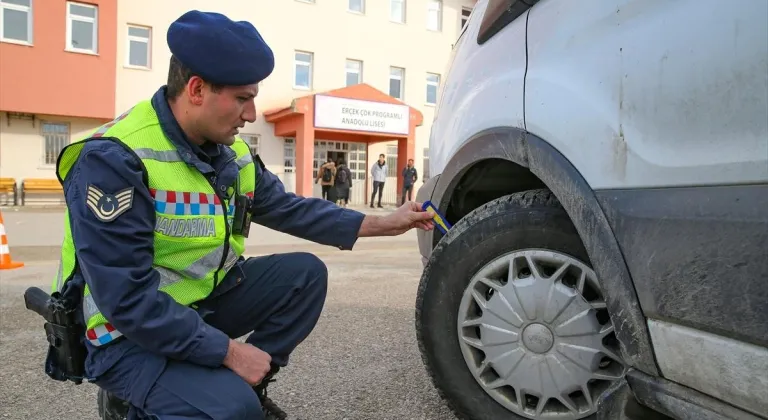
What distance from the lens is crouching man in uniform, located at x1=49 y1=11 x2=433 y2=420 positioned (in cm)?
147

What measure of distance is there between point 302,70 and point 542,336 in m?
19.4

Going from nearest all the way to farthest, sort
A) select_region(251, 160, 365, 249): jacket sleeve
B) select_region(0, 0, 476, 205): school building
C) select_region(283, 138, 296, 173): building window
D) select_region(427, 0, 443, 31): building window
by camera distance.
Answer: select_region(251, 160, 365, 249): jacket sleeve → select_region(0, 0, 476, 205): school building → select_region(283, 138, 296, 173): building window → select_region(427, 0, 443, 31): building window

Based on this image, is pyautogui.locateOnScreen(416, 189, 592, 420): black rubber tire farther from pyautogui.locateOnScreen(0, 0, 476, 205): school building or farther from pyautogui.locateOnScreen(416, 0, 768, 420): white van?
pyautogui.locateOnScreen(0, 0, 476, 205): school building

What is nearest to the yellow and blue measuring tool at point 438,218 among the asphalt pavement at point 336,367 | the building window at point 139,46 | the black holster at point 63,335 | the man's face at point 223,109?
the asphalt pavement at point 336,367

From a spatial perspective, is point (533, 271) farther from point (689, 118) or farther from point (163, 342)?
point (163, 342)

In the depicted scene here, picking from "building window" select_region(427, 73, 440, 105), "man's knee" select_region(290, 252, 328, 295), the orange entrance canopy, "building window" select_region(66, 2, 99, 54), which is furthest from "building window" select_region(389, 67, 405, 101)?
"man's knee" select_region(290, 252, 328, 295)

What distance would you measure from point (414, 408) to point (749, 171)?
1.64 m

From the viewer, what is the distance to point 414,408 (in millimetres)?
2340

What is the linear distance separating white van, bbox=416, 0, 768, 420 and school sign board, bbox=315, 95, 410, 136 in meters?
15.8

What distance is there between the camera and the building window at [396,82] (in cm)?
2183

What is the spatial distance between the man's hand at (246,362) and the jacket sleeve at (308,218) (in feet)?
2.11

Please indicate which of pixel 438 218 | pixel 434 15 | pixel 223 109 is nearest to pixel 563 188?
pixel 438 218

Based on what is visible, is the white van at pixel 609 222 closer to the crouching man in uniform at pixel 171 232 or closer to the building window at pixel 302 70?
the crouching man in uniform at pixel 171 232

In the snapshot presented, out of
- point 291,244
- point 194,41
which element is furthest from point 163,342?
point 291,244
